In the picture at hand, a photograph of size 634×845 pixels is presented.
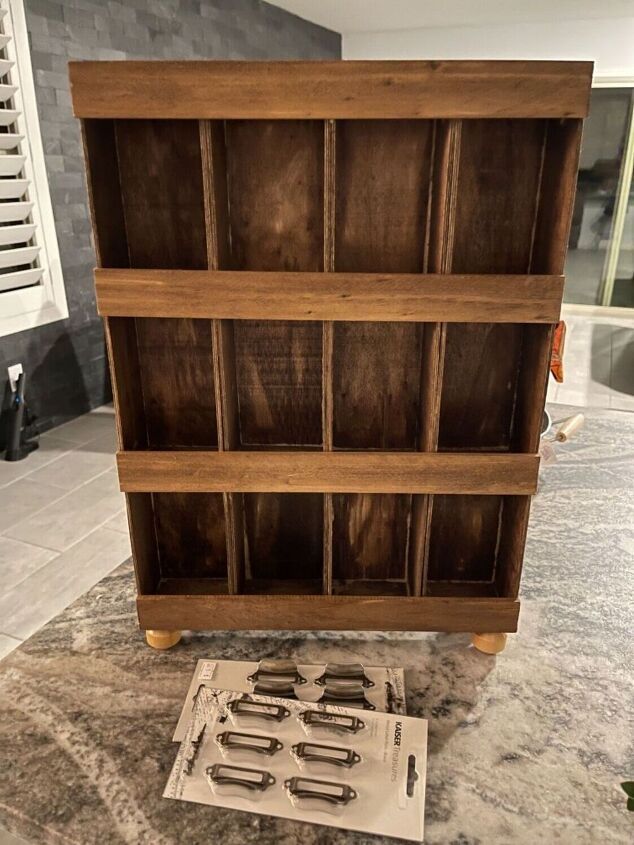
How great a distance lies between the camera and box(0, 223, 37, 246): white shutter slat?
292 cm

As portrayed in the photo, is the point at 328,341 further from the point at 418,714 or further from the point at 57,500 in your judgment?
the point at 57,500

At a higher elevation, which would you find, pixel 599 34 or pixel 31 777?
pixel 599 34

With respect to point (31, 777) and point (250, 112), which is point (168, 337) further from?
point (31, 777)

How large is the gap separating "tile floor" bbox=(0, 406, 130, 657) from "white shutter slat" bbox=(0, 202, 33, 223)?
3.37 feet

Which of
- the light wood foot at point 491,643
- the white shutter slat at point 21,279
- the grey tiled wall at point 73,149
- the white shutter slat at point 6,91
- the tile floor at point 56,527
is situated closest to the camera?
the light wood foot at point 491,643

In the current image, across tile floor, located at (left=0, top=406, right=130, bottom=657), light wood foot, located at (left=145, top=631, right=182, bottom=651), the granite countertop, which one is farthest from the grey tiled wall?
light wood foot, located at (left=145, top=631, right=182, bottom=651)

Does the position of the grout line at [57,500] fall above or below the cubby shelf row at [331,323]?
below

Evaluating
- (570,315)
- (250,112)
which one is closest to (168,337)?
(250,112)

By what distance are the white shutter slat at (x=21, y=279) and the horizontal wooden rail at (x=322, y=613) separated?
235 centimetres

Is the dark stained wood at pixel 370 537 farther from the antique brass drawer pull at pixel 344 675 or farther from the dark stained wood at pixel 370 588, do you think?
the antique brass drawer pull at pixel 344 675

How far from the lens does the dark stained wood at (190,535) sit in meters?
1.18

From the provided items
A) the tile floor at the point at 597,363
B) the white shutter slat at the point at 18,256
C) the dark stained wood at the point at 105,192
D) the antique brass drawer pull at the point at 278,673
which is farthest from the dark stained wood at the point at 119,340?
the tile floor at the point at 597,363

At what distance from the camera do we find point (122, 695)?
1035 millimetres

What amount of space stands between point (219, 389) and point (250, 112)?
397 millimetres
